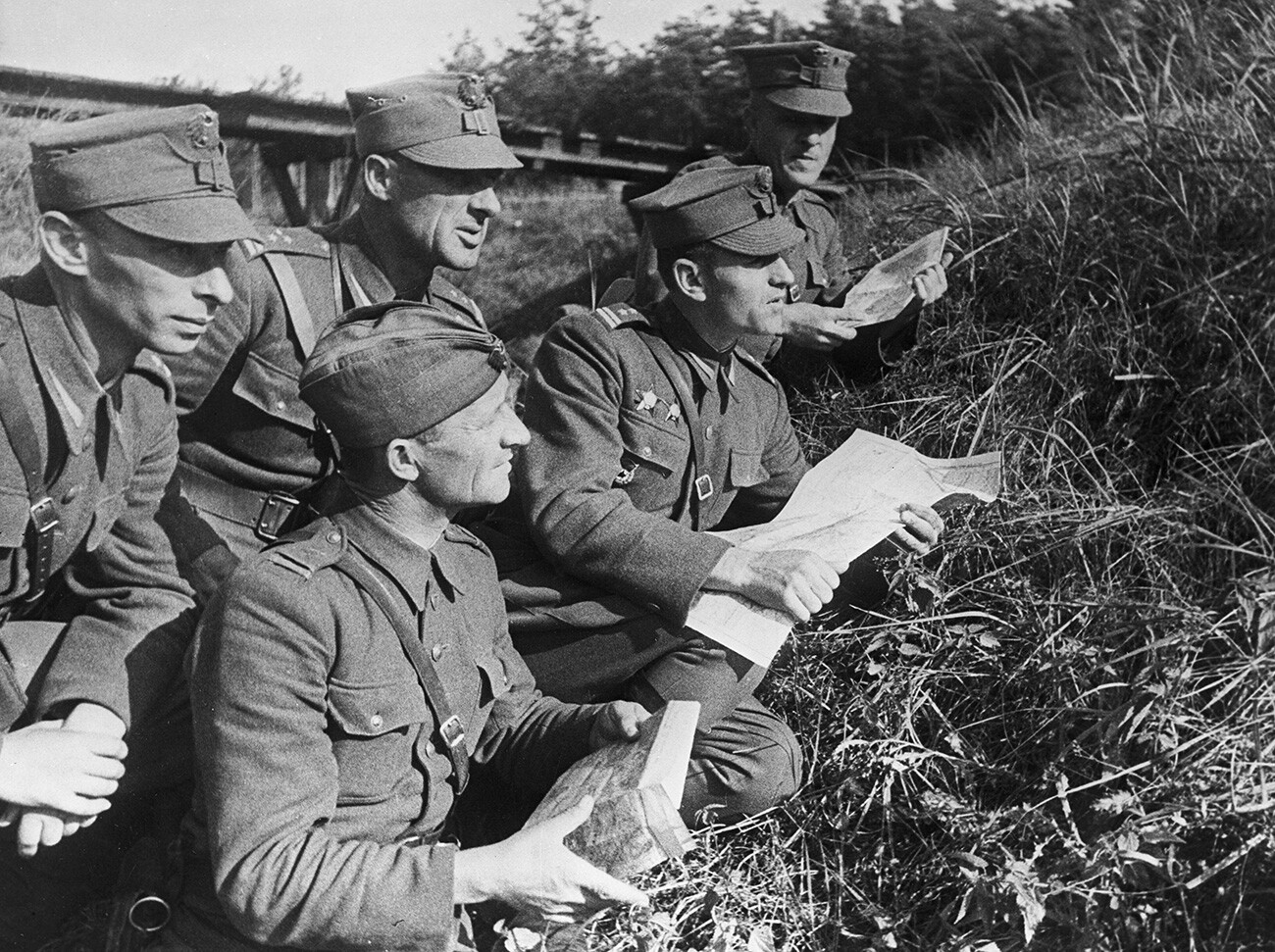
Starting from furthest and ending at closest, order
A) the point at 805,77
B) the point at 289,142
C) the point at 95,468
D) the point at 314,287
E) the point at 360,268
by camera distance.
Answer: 1. the point at 289,142
2. the point at 805,77
3. the point at 360,268
4. the point at 314,287
5. the point at 95,468

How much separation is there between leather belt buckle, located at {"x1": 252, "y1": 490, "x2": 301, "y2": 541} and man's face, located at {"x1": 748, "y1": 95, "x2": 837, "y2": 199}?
9.27 ft

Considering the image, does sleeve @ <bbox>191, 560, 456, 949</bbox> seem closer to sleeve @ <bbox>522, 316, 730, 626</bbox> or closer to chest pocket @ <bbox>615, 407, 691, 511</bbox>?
sleeve @ <bbox>522, 316, 730, 626</bbox>

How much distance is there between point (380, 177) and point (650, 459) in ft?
4.12

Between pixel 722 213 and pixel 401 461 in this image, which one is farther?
pixel 722 213

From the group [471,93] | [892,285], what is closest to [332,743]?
[471,93]

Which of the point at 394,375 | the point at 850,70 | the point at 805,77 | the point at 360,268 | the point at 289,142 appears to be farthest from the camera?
the point at 850,70

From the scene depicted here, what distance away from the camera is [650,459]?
420 centimetres

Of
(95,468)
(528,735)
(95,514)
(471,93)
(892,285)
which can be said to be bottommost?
(528,735)

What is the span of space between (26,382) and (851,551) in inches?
84.9

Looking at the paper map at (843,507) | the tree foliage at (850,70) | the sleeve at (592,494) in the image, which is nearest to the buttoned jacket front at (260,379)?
the sleeve at (592,494)

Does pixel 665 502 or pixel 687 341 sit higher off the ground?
pixel 687 341

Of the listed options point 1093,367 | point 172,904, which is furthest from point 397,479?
point 1093,367

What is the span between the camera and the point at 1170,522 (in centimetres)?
417

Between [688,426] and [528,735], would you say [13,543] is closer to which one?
[528,735]
